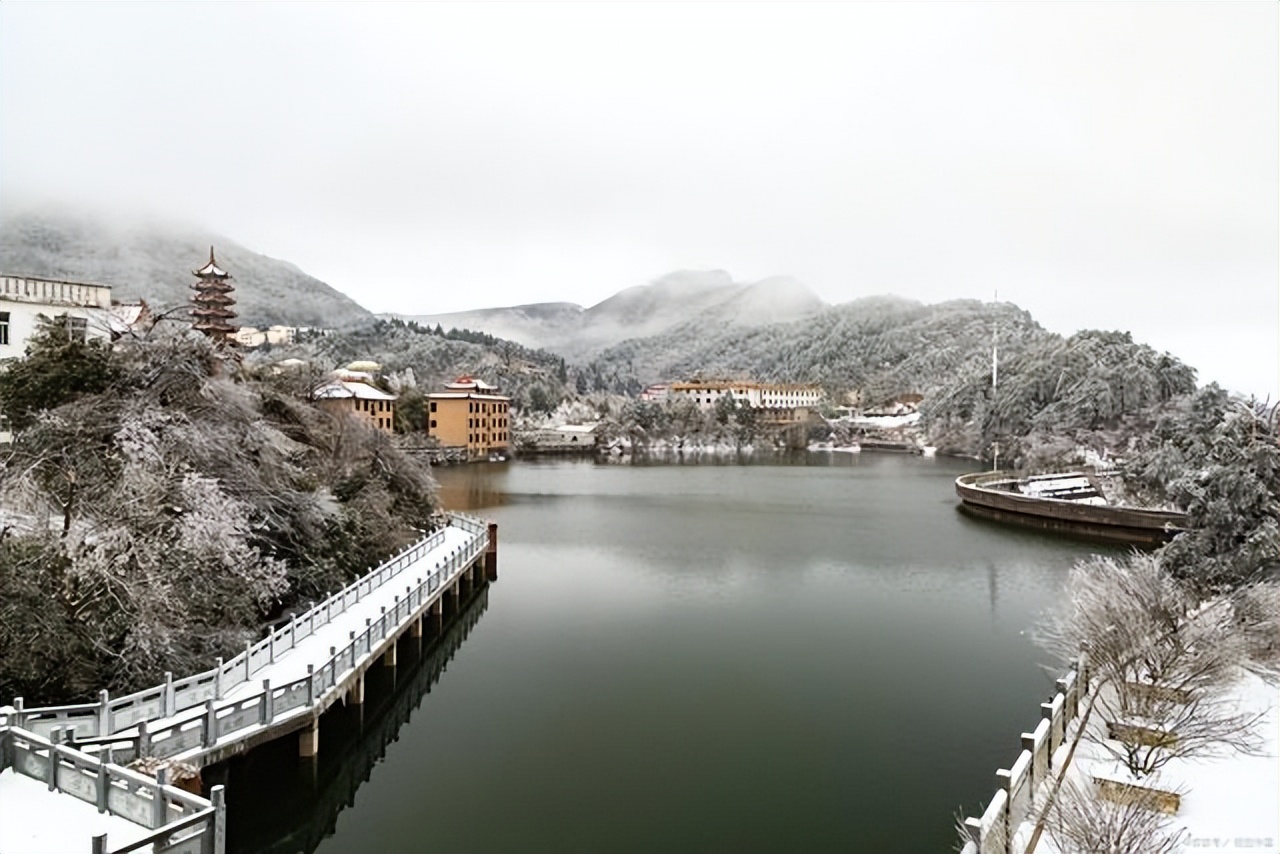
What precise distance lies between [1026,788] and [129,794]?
9.84 metres

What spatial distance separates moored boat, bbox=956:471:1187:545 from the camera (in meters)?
35.9

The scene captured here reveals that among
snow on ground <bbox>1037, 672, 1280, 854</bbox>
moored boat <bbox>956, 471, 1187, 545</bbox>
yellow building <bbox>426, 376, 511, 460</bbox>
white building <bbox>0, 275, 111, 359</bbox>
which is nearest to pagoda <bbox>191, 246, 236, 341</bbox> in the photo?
white building <bbox>0, 275, 111, 359</bbox>

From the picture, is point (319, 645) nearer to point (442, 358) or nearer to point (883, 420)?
point (883, 420)

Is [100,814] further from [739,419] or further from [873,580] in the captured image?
[739,419]

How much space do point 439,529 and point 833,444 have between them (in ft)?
283

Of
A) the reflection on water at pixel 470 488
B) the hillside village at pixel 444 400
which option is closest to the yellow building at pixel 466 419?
the hillside village at pixel 444 400

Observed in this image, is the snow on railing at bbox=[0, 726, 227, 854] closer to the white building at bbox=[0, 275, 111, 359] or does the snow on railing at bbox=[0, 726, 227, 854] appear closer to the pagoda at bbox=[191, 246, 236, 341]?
the white building at bbox=[0, 275, 111, 359]

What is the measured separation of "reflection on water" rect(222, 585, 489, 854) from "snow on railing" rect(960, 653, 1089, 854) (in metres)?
8.70

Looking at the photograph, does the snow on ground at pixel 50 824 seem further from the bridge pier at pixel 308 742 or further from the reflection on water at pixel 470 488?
the reflection on water at pixel 470 488

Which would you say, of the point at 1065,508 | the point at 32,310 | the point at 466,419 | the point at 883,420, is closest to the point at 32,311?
the point at 32,310

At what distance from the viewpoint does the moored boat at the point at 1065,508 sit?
35.9 metres

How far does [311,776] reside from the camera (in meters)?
12.4

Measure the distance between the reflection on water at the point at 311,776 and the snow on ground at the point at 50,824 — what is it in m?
2.90

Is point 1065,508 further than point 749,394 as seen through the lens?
No
